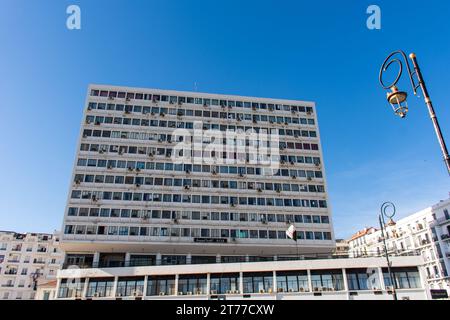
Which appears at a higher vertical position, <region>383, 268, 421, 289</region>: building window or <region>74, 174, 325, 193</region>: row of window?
<region>74, 174, 325, 193</region>: row of window

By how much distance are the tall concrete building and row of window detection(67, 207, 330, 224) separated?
154 millimetres

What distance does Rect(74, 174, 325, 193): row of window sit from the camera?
49812mm

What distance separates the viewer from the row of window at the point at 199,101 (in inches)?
2211

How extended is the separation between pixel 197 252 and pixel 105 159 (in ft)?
68.3

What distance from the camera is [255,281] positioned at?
41.3 meters

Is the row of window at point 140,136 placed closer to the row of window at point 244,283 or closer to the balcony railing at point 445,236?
the row of window at point 244,283

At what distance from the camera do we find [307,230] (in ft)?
166

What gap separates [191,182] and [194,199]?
111 inches

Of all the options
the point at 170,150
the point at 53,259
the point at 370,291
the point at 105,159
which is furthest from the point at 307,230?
the point at 53,259

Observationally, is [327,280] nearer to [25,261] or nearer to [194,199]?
[194,199]

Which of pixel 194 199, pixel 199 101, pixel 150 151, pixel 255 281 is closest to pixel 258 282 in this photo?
pixel 255 281

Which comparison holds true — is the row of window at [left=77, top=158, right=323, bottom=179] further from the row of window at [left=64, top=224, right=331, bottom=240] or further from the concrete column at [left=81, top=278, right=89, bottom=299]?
the concrete column at [left=81, top=278, right=89, bottom=299]

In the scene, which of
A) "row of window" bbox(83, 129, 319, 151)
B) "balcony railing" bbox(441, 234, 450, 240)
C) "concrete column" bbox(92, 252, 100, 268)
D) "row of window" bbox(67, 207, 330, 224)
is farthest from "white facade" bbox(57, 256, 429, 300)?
→ "balcony railing" bbox(441, 234, 450, 240)
